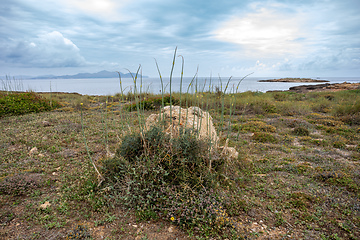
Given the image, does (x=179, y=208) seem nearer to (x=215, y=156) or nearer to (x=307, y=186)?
(x=215, y=156)

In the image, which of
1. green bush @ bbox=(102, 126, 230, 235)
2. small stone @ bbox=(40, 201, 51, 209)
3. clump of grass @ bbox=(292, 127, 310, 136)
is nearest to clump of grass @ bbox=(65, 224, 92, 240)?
green bush @ bbox=(102, 126, 230, 235)

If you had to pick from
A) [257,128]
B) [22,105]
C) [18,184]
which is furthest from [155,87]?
[18,184]

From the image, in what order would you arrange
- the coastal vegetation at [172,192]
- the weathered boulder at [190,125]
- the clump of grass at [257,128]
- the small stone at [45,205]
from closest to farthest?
the coastal vegetation at [172,192]
the small stone at [45,205]
the weathered boulder at [190,125]
the clump of grass at [257,128]

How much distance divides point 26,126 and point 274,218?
28.8 ft

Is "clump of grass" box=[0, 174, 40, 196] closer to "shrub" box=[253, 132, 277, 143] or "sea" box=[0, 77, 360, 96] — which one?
"sea" box=[0, 77, 360, 96]

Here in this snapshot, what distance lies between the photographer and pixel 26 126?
25.5 feet

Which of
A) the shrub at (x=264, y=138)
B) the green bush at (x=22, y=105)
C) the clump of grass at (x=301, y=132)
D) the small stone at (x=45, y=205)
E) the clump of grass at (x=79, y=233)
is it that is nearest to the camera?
the clump of grass at (x=79, y=233)

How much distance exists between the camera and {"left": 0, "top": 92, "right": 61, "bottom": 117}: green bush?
32.4 feet

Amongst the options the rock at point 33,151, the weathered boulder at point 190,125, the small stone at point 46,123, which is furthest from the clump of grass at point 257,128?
the small stone at point 46,123

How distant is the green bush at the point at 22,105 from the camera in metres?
9.87

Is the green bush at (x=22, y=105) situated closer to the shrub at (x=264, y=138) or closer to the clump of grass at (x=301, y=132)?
the shrub at (x=264, y=138)

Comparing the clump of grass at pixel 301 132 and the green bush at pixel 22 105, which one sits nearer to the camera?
the clump of grass at pixel 301 132

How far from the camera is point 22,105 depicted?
10.6 m

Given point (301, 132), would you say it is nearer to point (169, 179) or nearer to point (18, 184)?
point (169, 179)
